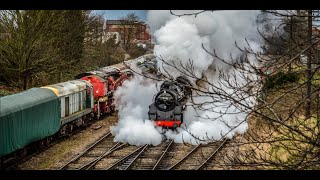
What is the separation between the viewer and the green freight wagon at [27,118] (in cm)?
864

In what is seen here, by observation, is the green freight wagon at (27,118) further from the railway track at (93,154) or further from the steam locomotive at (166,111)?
the steam locomotive at (166,111)

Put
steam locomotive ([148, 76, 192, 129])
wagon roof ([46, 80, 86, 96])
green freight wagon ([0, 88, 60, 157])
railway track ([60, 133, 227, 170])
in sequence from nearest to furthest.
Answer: green freight wagon ([0, 88, 60, 157])
railway track ([60, 133, 227, 170])
steam locomotive ([148, 76, 192, 129])
wagon roof ([46, 80, 86, 96])

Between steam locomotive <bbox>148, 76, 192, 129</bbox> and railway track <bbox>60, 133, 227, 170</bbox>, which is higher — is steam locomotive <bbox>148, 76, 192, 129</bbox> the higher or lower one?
the higher one

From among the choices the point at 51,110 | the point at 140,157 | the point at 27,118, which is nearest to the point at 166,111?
the point at 140,157

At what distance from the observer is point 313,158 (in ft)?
10.1

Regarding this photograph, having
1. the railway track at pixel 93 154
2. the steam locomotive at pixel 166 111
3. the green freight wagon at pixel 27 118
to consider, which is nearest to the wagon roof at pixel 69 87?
the green freight wagon at pixel 27 118

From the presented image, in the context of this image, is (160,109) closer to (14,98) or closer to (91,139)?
(91,139)

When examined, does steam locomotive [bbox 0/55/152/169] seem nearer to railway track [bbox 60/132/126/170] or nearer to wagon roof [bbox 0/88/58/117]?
wagon roof [bbox 0/88/58/117]

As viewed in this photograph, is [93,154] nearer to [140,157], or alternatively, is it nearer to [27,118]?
[140,157]

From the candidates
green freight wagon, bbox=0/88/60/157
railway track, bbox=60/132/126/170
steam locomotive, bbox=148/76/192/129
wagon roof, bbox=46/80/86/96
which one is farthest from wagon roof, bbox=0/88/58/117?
steam locomotive, bbox=148/76/192/129

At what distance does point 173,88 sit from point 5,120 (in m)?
5.33

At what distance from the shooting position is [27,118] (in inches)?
384

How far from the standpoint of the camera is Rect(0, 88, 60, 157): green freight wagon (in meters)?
8.64

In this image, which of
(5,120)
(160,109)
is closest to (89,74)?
(160,109)
